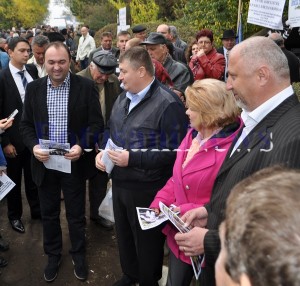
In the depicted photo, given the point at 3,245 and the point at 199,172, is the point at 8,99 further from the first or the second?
the point at 199,172

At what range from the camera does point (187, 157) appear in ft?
7.84

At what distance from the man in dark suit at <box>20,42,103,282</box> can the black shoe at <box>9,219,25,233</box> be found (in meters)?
0.78

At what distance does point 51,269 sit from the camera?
10.9 feet

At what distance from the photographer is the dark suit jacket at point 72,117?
313 centimetres

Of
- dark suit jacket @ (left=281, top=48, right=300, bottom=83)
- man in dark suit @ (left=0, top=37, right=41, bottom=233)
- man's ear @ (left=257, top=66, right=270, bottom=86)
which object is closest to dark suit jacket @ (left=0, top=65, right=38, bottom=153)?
man in dark suit @ (left=0, top=37, right=41, bottom=233)

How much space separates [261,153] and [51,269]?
2478mm

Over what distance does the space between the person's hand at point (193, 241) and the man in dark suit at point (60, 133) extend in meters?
1.41

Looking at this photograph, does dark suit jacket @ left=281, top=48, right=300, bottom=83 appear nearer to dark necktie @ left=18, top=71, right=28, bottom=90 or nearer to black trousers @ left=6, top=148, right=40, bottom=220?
dark necktie @ left=18, top=71, right=28, bottom=90

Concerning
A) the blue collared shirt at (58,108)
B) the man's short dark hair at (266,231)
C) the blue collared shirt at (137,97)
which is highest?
the man's short dark hair at (266,231)

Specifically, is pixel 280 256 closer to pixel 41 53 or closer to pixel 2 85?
pixel 2 85

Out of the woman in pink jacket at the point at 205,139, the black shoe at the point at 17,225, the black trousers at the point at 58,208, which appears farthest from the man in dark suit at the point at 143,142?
the black shoe at the point at 17,225

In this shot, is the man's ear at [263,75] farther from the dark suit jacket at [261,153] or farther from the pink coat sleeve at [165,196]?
the pink coat sleeve at [165,196]

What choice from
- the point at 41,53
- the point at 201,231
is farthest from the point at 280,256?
the point at 41,53

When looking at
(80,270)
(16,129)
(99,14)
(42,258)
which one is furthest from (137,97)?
(99,14)
